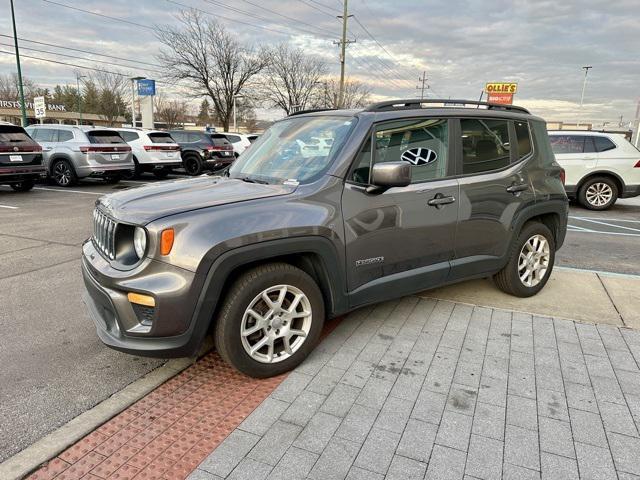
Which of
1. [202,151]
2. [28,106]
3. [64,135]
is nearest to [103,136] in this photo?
[64,135]

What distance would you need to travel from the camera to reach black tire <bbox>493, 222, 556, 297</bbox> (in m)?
4.28

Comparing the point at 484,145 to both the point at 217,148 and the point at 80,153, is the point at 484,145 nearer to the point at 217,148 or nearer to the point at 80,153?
the point at 80,153

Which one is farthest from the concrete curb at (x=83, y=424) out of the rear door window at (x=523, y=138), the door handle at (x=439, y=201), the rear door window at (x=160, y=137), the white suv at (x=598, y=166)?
the rear door window at (x=160, y=137)

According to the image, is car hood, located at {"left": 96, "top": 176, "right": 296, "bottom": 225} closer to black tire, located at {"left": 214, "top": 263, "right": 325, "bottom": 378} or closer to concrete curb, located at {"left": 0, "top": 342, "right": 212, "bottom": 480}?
black tire, located at {"left": 214, "top": 263, "right": 325, "bottom": 378}

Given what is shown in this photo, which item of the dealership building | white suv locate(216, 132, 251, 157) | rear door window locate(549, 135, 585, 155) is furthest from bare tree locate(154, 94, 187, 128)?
rear door window locate(549, 135, 585, 155)

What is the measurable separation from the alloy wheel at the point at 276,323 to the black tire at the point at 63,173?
12022 millimetres

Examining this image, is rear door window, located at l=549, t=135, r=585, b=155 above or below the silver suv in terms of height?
above

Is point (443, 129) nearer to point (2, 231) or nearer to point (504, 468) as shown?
point (504, 468)

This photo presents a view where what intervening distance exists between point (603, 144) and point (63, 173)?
47.5ft

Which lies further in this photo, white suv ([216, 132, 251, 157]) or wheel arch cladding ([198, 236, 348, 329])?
white suv ([216, 132, 251, 157])

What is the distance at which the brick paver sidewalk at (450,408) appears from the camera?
2.26m

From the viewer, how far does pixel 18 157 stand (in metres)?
11.0

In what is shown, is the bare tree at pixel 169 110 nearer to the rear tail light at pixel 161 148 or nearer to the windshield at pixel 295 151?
the rear tail light at pixel 161 148

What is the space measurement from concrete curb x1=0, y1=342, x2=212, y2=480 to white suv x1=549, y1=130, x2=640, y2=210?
35.4ft
